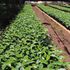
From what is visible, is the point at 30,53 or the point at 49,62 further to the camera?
the point at 30,53

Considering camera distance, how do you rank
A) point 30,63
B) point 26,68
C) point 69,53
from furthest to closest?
point 69,53 → point 30,63 → point 26,68

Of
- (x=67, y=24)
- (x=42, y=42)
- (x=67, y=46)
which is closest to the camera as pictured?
(x=42, y=42)

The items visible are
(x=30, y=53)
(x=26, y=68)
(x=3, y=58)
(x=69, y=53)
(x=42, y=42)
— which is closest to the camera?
(x=26, y=68)

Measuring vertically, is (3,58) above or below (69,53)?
above

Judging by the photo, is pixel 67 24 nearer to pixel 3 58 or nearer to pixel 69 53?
pixel 69 53

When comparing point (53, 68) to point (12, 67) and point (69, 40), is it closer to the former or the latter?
point (12, 67)

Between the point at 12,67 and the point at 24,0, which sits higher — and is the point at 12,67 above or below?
above

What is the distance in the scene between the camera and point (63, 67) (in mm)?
3018

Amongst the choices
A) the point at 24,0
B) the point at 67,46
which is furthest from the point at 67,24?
the point at 24,0

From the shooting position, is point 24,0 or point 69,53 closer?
point 69,53

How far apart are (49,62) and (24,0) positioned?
5319 cm

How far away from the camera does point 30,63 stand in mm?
3104

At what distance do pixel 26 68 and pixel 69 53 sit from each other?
239 inches

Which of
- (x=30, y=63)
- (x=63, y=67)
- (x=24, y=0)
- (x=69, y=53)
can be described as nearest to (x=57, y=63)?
(x=63, y=67)
